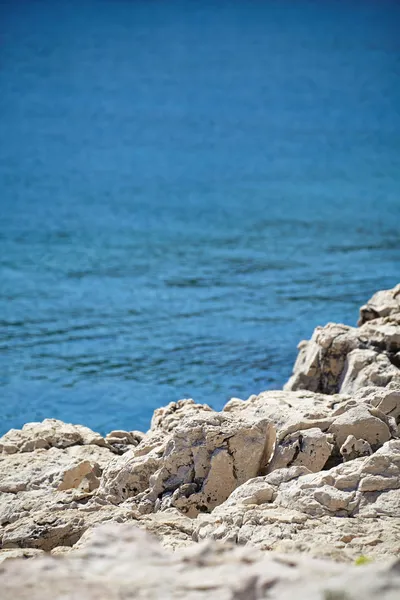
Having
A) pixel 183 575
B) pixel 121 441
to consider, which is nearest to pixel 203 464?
pixel 121 441

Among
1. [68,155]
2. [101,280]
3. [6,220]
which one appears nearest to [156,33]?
[68,155]

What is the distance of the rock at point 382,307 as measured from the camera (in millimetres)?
8711

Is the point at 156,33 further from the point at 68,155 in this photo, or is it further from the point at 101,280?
the point at 101,280

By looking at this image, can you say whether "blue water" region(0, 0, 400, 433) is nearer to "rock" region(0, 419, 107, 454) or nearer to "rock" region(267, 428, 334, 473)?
"rock" region(0, 419, 107, 454)

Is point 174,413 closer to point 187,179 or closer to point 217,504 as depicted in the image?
point 217,504

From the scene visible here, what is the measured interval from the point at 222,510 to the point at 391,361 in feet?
11.6

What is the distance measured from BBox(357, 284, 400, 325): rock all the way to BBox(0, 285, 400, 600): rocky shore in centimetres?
193

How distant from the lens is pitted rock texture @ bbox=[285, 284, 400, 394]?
712cm

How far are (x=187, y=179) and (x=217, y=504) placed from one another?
17328mm

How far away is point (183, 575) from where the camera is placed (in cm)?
206

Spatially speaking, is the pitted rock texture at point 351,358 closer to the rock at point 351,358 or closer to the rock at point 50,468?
the rock at point 351,358

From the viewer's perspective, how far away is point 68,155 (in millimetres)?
22016

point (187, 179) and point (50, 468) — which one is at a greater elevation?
point (187, 179)

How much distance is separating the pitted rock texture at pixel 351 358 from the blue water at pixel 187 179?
434 centimetres
